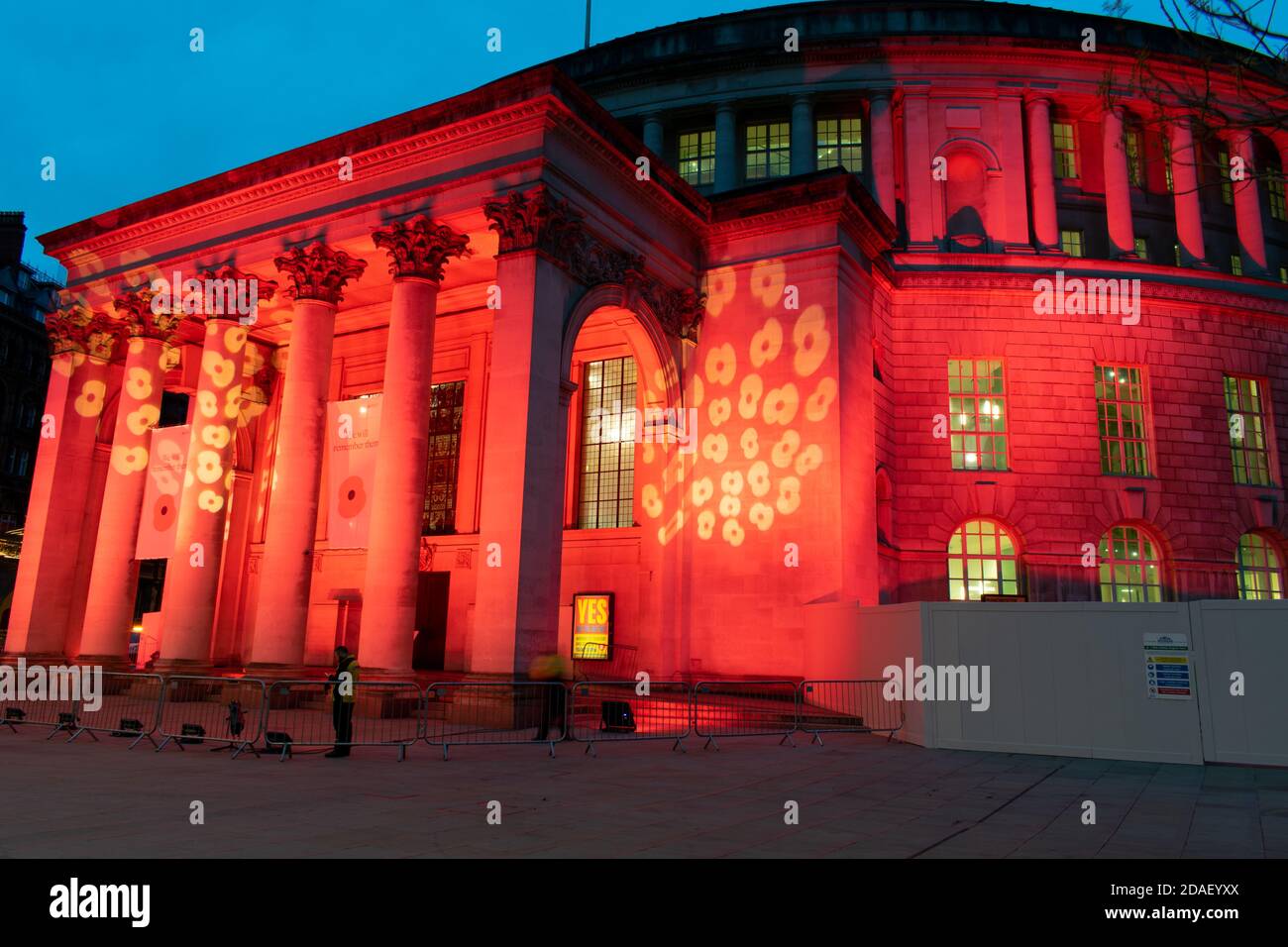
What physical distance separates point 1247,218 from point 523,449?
92.3ft

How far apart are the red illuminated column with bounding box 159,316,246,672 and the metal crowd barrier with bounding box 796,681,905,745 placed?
15538 millimetres

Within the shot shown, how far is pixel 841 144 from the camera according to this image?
32375 mm

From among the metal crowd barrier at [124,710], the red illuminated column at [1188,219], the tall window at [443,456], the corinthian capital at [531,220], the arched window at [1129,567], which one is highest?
the red illuminated column at [1188,219]

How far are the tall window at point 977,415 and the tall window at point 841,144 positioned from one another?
8686 mm

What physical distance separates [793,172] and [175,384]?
22845mm

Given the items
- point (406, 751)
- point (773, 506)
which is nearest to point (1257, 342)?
point (773, 506)

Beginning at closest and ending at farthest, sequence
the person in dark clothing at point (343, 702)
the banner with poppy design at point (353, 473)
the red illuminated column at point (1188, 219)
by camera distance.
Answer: the person in dark clothing at point (343, 702)
the banner with poppy design at point (353, 473)
the red illuminated column at point (1188, 219)

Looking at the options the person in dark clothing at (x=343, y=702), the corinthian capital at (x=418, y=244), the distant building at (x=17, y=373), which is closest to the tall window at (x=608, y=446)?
the corinthian capital at (x=418, y=244)

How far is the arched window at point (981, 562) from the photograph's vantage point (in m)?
27.3

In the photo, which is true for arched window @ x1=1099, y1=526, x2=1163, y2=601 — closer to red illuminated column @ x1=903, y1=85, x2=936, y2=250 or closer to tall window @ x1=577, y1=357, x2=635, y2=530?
red illuminated column @ x1=903, y1=85, x2=936, y2=250

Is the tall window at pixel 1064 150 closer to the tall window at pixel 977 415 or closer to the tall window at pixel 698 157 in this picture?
the tall window at pixel 977 415

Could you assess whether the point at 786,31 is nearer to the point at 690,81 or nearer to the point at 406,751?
the point at 690,81

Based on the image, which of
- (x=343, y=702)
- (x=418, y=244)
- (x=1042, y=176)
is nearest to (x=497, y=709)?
(x=343, y=702)

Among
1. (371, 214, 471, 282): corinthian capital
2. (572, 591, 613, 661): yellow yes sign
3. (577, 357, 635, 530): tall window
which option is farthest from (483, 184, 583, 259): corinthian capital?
(572, 591, 613, 661): yellow yes sign
